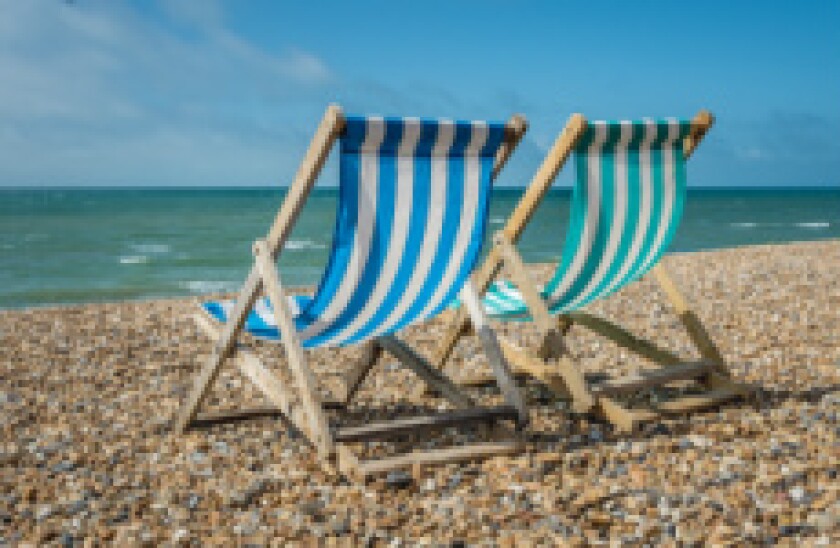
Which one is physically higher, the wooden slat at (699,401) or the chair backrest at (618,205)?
the chair backrest at (618,205)

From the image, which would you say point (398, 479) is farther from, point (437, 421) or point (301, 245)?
point (301, 245)

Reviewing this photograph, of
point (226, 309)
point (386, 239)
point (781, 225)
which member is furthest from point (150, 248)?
point (781, 225)

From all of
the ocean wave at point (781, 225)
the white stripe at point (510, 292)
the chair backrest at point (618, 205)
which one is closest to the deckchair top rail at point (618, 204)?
the chair backrest at point (618, 205)

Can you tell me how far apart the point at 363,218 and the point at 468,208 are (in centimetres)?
46

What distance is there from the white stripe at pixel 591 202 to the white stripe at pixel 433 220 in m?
0.77

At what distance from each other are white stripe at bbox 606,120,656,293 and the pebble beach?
83 centimetres

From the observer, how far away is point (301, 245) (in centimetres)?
2689

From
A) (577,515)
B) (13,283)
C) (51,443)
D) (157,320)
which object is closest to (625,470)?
(577,515)

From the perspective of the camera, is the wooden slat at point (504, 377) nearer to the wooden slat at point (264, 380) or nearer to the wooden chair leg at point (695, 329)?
the wooden slat at point (264, 380)

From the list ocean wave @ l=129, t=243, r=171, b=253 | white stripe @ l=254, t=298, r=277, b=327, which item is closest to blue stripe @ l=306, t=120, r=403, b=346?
white stripe @ l=254, t=298, r=277, b=327

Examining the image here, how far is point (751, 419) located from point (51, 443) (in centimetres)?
337

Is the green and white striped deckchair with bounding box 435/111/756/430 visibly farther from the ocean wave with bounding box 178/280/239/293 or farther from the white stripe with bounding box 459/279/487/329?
the ocean wave with bounding box 178/280/239/293

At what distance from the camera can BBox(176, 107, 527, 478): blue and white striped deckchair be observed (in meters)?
3.18

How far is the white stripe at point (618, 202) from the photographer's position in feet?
12.6
